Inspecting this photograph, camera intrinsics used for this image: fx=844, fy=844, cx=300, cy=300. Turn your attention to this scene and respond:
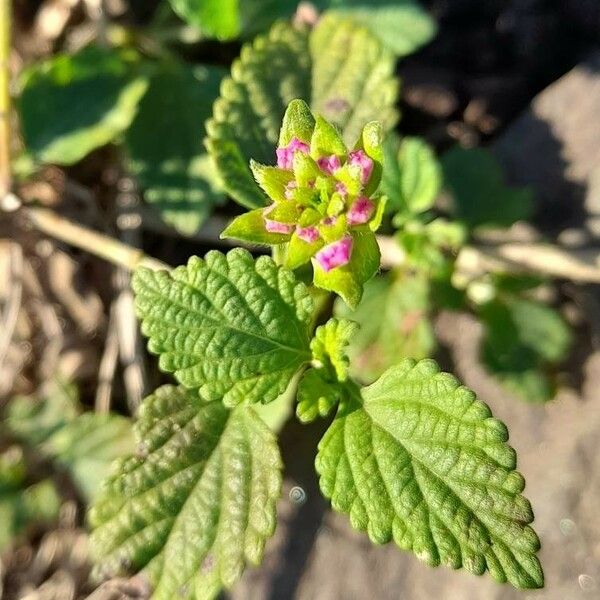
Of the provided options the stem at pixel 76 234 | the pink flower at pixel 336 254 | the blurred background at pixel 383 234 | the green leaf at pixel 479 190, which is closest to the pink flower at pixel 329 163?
the pink flower at pixel 336 254

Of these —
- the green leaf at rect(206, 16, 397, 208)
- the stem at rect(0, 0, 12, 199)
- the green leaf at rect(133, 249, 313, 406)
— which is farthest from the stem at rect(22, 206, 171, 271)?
the green leaf at rect(133, 249, 313, 406)

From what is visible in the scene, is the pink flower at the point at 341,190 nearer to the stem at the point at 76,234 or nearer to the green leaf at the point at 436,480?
the green leaf at the point at 436,480

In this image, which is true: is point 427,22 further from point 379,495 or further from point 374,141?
point 379,495

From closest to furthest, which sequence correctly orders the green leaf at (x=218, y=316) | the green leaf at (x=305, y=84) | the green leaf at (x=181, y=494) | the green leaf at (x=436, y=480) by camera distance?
1. the green leaf at (x=436, y=480)
2. the green leaf at (x=218, y=316)
3. the green leaf at (x=181, y=494)
4. the green leaf at (x=305, y=84)

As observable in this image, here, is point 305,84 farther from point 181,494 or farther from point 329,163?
point 181,494

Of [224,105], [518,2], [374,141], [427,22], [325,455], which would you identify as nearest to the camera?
[374,141]

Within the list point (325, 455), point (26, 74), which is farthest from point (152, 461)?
point (26, 74)
